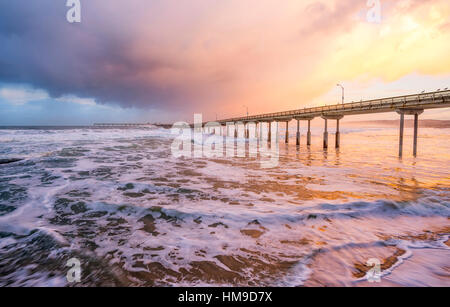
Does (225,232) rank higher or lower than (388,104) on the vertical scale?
lower

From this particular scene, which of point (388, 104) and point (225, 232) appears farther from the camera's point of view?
point (388, 104)

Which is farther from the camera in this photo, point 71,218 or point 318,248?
point 71,218

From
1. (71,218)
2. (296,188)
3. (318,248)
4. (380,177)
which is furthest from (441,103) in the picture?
(71,218)

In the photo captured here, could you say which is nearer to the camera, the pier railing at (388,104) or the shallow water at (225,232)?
the shallow water at (225,232)

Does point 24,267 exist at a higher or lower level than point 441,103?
lower

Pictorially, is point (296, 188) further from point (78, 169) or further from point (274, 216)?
point (78, 169)

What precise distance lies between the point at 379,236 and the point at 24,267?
7.13 m

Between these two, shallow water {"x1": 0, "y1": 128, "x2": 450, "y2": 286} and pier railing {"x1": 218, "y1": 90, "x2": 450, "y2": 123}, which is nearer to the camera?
shallow water {"x1": 0, "y1": 128, "x2": 450, "y2": 286}

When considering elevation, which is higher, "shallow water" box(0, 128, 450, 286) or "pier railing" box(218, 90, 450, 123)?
"pier railing" box(218, 90, 450, 123)

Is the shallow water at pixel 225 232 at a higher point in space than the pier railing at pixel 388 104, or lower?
lower
